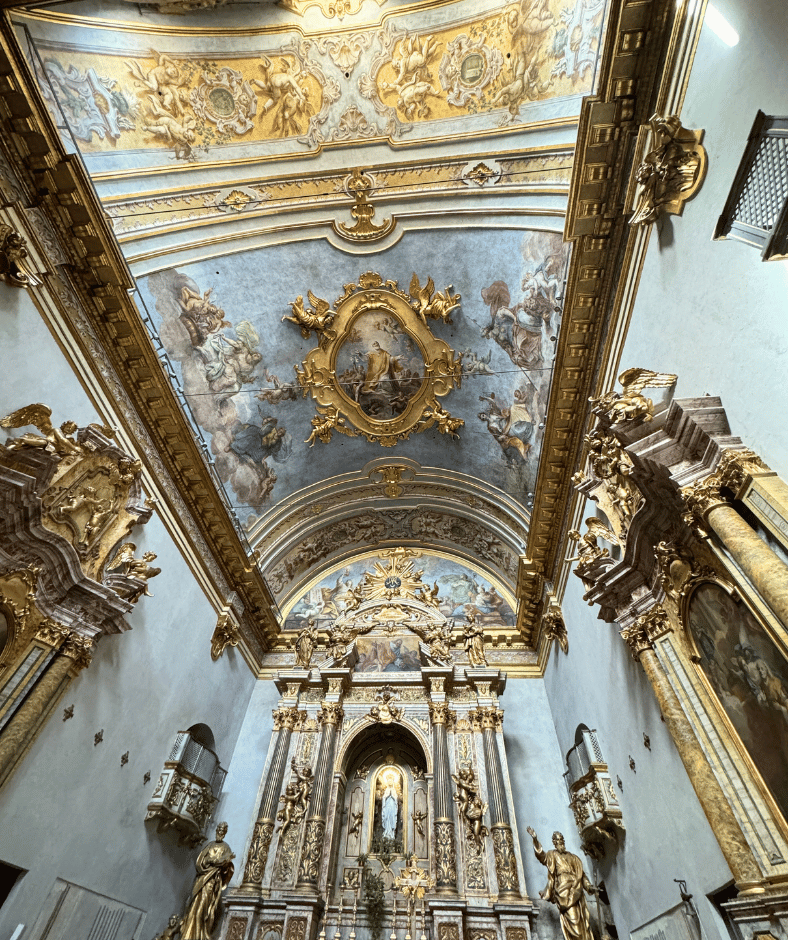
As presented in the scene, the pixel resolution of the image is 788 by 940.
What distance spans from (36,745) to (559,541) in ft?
29.6

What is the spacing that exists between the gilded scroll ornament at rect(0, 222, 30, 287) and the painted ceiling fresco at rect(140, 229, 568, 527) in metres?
2.40

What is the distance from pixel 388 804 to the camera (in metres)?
10.8

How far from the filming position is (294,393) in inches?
462

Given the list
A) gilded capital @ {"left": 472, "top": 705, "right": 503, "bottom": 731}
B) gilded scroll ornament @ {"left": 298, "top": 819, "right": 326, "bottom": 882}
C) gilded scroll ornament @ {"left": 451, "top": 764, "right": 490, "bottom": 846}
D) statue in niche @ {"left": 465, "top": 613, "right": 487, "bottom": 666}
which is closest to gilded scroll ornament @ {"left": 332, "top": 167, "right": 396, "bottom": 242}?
statue in niche @ {"left": 465, "top": 613, "right": 487, "bottom": 666}

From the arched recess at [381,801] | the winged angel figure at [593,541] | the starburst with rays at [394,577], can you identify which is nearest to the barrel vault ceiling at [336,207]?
the winged angel figure at [593,541]

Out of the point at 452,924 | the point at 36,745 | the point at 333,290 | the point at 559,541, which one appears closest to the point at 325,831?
the point at 452,924

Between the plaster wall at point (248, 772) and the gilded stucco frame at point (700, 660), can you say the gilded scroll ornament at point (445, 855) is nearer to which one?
the plaster wall at point (248, 772)

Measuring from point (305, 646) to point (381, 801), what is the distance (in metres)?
3.74

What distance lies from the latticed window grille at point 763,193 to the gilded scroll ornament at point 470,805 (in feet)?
32.0

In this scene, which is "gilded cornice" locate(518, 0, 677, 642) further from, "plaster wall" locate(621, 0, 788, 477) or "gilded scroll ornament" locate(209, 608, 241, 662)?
"gilded scroll ornament" locate(209, 608, 241, 662)

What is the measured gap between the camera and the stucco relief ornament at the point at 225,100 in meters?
8.42

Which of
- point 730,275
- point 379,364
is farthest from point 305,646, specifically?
point 730,275

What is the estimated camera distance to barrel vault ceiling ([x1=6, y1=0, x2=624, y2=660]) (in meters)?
7.77

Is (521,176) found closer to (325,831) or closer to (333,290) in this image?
(333,290)
